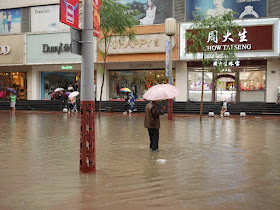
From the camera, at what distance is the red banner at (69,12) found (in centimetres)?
614

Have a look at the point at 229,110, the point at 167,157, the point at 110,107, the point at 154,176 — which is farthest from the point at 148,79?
the point at 154,176

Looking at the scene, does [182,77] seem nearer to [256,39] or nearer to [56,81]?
[256,39]

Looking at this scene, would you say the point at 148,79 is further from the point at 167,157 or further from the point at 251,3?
the point at 167,157

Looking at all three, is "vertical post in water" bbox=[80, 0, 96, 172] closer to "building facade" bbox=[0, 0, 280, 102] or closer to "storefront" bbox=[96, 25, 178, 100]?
"storefront" bbox=[96, 25, 178, 100]

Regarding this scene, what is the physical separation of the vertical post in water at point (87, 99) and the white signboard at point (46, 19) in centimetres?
2792

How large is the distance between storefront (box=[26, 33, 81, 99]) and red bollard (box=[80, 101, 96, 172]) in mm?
25970

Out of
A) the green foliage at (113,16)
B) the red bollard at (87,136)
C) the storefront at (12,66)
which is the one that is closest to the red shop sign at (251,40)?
the green foliage at (113,16)

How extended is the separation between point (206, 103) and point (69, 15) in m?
23.5

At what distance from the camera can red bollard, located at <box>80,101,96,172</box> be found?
680 centimetres

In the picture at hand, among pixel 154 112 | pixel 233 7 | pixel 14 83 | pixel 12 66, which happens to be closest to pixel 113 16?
pixel 233 7

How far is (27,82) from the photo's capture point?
3612 cm

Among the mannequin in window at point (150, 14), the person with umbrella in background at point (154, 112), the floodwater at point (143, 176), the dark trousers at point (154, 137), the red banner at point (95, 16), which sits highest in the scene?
the mannequin in window at point (150, 14)

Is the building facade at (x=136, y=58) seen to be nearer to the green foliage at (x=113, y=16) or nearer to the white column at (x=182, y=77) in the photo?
the white column at (x=182, y=77)

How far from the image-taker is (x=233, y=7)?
29.7 metres
